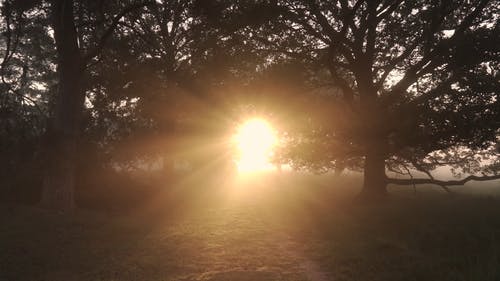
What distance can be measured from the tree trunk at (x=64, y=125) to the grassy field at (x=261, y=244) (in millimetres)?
986

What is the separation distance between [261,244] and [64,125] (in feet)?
27.6

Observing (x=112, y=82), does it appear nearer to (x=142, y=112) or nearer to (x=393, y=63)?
(x=142, y=112)

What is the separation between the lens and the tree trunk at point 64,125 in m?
14.2

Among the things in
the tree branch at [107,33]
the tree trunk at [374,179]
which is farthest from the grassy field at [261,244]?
the tree branch at [107,33]

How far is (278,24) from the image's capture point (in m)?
16.4

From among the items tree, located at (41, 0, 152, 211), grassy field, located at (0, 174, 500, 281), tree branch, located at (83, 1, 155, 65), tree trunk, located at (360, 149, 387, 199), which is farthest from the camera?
tree trunk, located at (360, 149, 387, 199)

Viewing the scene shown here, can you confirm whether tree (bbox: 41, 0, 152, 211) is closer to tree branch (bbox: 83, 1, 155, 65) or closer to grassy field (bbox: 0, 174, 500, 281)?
tree branch (bbox: 83, 1, 155, 65)

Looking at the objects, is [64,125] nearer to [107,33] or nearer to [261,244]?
[107,33]

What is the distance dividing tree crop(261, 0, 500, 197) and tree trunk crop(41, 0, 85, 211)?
24.4ft

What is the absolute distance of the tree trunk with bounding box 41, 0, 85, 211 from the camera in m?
14.2

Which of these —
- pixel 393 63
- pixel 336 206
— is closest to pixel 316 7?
pixel 393 63

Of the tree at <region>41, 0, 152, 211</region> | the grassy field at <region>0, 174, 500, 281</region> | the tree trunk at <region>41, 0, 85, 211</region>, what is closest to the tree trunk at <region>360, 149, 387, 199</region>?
the grassy field at <region>0, 174, 500, 281</region>

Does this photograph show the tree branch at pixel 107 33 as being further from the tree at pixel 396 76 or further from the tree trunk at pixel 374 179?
the tree trunk at pixel 374 179

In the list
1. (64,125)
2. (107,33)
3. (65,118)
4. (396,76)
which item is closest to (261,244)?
(64,125)
